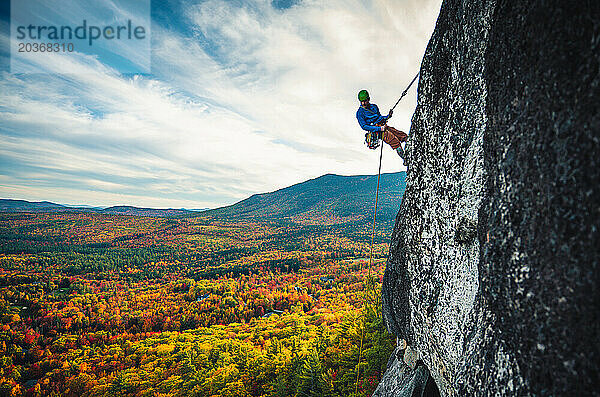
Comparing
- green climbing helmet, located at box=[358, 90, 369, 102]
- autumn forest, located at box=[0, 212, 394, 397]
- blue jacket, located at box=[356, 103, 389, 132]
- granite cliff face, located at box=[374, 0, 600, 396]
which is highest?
green climbing helmet, located at box=[358, 90, 369, 102]

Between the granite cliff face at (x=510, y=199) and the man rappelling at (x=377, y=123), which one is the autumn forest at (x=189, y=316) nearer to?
the granite cliff face at (x=510, y=199)

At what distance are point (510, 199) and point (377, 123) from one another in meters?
4.82

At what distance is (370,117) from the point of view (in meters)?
7.13

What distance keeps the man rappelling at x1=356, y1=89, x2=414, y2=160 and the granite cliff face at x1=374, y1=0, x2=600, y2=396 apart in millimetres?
1970

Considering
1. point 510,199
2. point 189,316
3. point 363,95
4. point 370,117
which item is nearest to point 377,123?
point 370,117

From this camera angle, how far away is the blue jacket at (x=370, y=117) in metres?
7.07

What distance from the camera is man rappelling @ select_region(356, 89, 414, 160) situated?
6.99 metres

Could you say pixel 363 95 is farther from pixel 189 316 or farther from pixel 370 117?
pixel 189 316

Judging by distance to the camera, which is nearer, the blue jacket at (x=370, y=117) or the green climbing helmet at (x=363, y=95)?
the green climbing helmet at (x=363, y=95)

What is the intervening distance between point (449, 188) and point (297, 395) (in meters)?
10.5

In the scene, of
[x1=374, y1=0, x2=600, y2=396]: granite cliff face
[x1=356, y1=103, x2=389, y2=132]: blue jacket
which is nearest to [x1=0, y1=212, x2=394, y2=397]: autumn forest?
[x1=374, y1=0, x2=600, y2=396]: granite cliff face

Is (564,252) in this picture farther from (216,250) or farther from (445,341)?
(216,250)

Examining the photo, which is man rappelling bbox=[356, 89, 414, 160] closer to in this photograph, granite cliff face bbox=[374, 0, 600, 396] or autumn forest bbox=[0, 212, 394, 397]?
granite cliff face bbox=[374, 0, 600, 396]

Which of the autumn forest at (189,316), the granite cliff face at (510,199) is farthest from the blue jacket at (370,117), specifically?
the autumn forest at (189,316)
